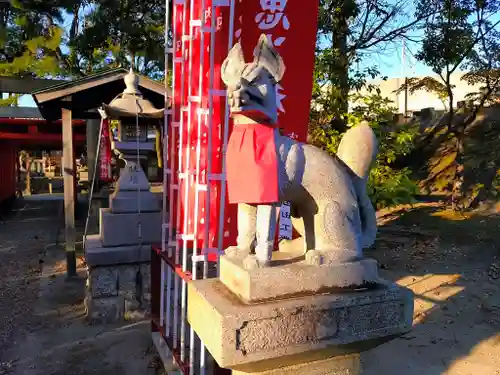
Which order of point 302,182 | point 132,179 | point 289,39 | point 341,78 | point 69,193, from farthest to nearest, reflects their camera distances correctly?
point 341,78 < point 69,193 < point 132,179 < point 289,39 < point 302,182

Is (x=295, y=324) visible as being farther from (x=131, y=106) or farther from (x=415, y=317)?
(x=131, y=106)

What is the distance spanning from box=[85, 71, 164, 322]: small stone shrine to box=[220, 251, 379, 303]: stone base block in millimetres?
3210

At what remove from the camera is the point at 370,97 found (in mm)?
7316

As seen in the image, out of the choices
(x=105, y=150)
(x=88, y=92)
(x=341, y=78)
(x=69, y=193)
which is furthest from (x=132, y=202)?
(x=341, y=78)

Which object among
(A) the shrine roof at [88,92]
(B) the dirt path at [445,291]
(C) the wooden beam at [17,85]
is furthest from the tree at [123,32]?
(B) the dirt path at [445,291]

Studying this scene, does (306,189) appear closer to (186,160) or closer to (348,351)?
(348,351)

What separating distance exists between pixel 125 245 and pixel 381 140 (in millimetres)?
4982

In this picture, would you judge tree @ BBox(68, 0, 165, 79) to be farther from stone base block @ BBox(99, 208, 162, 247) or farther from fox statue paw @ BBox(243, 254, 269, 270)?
fox statue paw @ BBox(243, 254, 269, 270)

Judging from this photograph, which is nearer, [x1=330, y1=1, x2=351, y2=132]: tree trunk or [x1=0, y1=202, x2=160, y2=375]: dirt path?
[x1=0, y1=202, x2=160, y2=375]: dirt path

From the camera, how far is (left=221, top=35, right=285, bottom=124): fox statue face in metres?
2.00

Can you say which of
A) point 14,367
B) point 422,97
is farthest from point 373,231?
point 422,97

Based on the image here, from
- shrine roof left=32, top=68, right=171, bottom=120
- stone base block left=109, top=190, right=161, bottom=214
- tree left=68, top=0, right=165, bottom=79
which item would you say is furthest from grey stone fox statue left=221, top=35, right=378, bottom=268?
tree left=68, top=0, right=165, bottom=79

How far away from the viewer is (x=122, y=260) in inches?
205

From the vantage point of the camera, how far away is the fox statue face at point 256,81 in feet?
6.55
